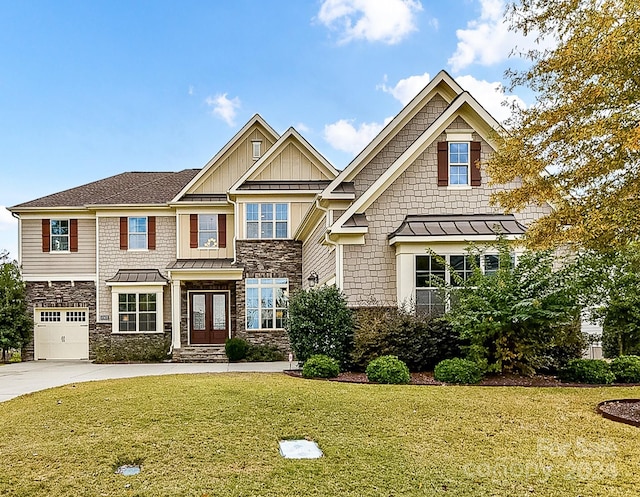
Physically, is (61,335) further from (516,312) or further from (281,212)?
(516,312)

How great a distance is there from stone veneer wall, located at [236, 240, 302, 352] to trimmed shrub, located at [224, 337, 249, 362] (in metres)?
1.21

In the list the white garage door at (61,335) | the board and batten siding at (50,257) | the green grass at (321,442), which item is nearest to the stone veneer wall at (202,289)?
the board and batten siding at (50,257)

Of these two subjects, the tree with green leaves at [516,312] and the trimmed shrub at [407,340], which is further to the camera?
the trimmed shrub at [407,340]

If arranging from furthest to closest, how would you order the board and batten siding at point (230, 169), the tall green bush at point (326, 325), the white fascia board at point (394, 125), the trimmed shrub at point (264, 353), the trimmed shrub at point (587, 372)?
1. the board and batten siding at point (230, 169)
2. the trimmed shrub at point (264, 353)
3. the white fascia board at point (394, 125)
4. the tall green bush at point (326, 325)
5. the trimmed shrub at point (587, 372)

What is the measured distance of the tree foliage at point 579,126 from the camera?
7211 mm

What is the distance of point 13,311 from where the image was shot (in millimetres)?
21578

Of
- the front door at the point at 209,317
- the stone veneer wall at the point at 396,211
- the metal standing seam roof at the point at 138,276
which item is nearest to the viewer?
the stone veneer wall at the point at 396,211

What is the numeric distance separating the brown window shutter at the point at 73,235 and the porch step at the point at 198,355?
6.35 metres

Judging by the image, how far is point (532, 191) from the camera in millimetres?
8969

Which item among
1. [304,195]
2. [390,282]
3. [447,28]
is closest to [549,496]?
[390,282]

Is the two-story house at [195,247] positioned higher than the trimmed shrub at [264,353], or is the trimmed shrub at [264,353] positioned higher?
the two-story house at [195,247]

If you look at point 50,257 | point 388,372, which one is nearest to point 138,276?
point 50,257

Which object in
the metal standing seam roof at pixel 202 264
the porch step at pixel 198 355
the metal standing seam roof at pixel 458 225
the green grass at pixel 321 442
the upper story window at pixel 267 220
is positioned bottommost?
the porch step at pixel 198 355

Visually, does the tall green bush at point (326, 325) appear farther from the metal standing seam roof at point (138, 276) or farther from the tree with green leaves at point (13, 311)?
the tree with green leaves at point (13, 311)
